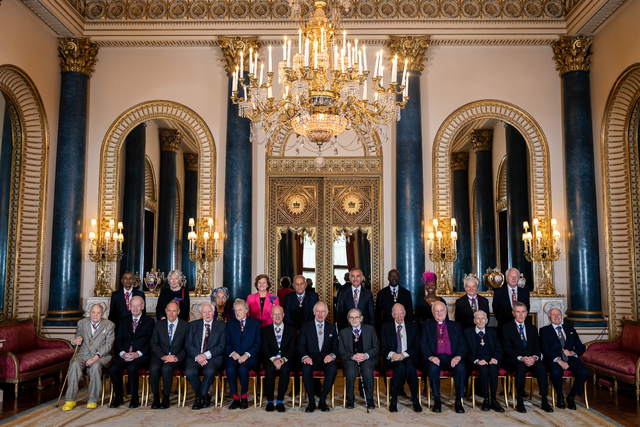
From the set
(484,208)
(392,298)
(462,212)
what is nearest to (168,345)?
(392,298)

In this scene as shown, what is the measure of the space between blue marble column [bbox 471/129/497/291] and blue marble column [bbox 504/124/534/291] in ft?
5.41

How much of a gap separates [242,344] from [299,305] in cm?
104

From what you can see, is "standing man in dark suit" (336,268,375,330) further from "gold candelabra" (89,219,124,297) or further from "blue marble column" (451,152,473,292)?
"blue marble column" (451,152,473,292)

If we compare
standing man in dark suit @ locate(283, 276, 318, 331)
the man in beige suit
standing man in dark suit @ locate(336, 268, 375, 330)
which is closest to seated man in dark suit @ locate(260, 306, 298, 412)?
standing man in dark suit @ locate(283, 276, 318, 331)

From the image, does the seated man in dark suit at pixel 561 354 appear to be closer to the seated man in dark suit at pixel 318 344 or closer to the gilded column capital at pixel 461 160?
the seated man in dark suit at pixel 318 344

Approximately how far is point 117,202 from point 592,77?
8.62 m

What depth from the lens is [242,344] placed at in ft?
22.3

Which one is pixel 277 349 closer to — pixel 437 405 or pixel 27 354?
pixel 437 405

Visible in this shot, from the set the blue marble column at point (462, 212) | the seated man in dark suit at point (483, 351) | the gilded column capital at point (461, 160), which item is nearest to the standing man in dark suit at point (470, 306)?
the seated man in dark suit at point (483, 351)

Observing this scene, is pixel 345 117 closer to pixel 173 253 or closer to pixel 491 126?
pixel 491 126

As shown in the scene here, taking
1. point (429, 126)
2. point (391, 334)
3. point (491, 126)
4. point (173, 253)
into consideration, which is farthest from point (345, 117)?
point (173, 253)

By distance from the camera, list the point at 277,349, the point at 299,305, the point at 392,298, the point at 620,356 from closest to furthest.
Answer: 1. the point at 277,349
2. the point at 620,356
3. the point at 299,305
4. the point at 392,298

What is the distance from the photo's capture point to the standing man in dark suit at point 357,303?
7.41 meters

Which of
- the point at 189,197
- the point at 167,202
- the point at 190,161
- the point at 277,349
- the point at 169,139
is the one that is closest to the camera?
the point at 277,349
